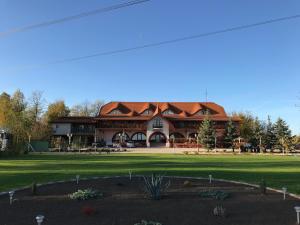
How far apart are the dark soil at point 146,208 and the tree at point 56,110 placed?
78393mm

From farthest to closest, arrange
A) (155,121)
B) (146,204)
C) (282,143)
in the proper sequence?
1. (155,121)
2. (282,143)
3. (146,204)

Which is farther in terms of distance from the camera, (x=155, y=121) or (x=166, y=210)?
(x=155, y=121)

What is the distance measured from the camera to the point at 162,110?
8294 cm

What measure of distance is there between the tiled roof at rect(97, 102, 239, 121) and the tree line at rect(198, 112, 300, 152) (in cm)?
951

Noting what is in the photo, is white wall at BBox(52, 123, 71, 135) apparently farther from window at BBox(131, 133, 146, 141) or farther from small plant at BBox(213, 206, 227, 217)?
small plant at BBox(213, 206, 227, 217)

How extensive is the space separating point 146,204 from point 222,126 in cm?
7081

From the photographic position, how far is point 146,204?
971 cm

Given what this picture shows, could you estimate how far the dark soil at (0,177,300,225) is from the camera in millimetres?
8062

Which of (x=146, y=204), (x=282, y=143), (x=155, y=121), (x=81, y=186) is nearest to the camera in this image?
(x=146, y=204)

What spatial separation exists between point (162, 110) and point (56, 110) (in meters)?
27.4

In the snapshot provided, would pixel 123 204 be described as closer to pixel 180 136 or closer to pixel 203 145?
pixel 203 145

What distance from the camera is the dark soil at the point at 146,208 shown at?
8062mm

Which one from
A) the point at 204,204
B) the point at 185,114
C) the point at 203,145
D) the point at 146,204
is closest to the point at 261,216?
the point at 204,204

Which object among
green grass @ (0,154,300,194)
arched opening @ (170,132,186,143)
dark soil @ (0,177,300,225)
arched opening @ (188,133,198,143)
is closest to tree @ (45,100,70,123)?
arched opening @ (170,132,186,143)
